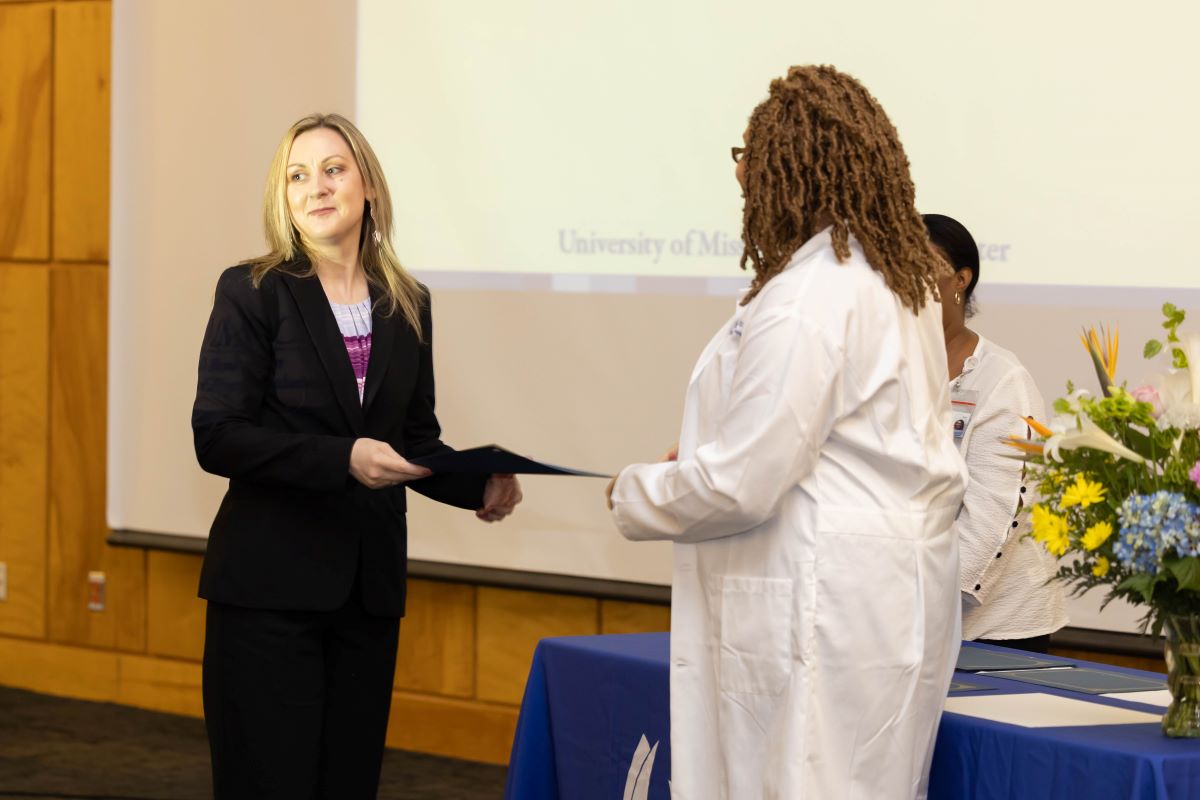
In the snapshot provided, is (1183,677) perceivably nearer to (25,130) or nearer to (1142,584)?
(1142,584)

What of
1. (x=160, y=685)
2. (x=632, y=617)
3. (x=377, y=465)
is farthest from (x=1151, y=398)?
(x=160, y=685)

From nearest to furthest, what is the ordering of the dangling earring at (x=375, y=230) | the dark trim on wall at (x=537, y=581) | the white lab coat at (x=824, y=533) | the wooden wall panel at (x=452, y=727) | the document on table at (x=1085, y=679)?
the white lab coat at (x=824, y=533) < the document on table at (x=1085, y=679) < the dangling earring at (x=375, y=230) < the dark trim on wall at (x=537, y=581) < the wooden wall panel at (x=452, y=727)

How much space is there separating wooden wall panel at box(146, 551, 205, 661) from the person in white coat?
3.60m

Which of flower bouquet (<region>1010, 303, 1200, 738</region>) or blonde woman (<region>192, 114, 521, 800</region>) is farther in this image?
blonde woman (<region>192, 114, 521, 800</region>)

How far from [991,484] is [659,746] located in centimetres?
84

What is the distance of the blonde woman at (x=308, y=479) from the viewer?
2373mm

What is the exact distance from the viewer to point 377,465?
2365 mm

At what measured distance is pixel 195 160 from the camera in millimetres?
5129

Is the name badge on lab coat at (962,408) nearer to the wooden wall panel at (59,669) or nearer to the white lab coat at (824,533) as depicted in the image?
the white lab coat at (824,533)

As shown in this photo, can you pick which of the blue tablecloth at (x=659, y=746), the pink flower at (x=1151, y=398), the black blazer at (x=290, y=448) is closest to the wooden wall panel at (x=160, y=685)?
the blue tablecloth at (x=659, y=746)

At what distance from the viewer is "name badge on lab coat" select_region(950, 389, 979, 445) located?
292cm

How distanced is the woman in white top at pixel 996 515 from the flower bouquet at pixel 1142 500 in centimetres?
83

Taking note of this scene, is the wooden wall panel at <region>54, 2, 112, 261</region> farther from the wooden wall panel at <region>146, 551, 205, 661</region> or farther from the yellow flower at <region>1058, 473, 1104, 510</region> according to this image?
the yellow flower at <region>1058, 473, 1104, 510</region>

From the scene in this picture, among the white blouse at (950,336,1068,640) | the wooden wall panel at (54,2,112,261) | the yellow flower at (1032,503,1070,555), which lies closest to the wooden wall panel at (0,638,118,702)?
the wooden wall panel at (54,2,112,261)
